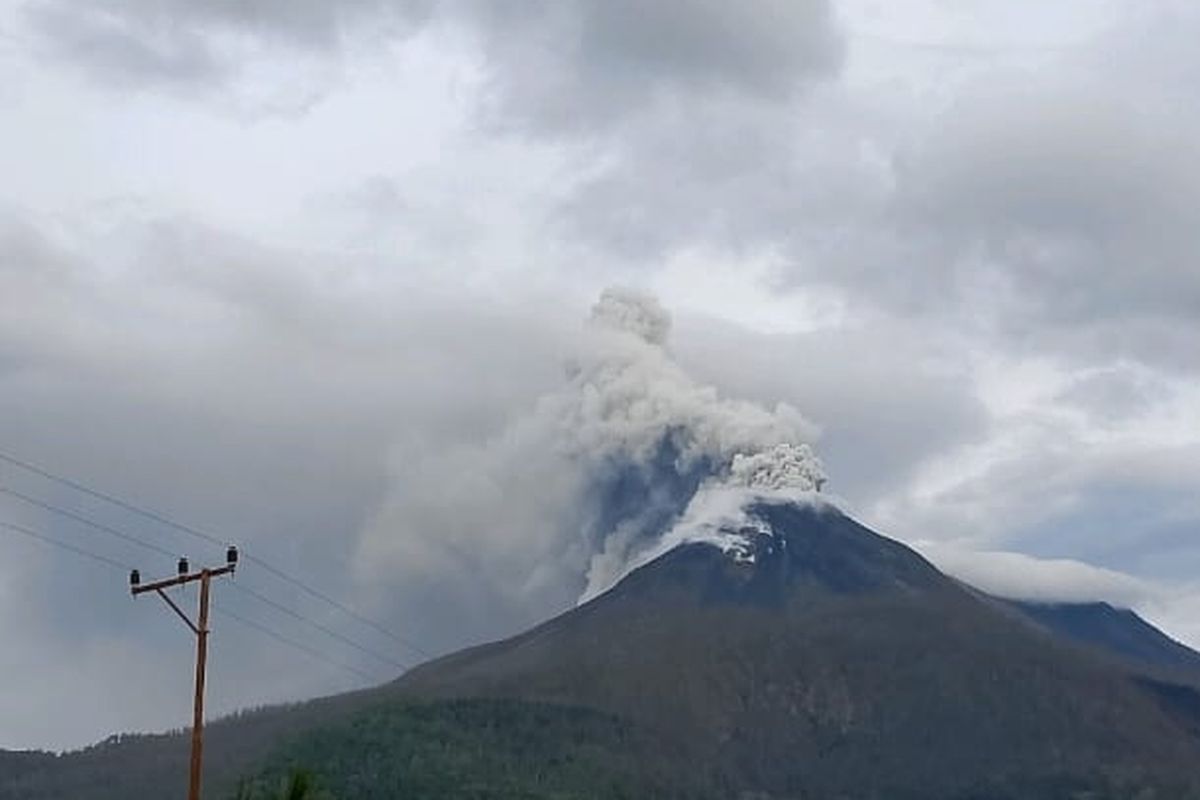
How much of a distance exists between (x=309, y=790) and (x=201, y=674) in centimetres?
878

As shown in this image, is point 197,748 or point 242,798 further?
point 197,748

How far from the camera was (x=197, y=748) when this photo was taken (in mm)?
47250

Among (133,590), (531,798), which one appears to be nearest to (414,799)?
(531,798)

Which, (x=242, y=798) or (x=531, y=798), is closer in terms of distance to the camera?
(x=242, y=798)

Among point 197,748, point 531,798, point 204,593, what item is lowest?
point 197,748

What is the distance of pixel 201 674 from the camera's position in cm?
4906

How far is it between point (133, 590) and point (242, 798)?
470 inches

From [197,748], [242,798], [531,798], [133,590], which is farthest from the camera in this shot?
[531,798]

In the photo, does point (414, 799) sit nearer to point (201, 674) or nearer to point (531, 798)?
point (531, 798)

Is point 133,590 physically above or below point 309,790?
above

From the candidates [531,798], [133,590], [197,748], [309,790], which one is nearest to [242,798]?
[309,790]

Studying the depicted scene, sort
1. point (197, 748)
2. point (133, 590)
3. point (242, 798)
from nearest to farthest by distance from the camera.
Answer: point (242, 798), point (197, 748), point (133, 590)

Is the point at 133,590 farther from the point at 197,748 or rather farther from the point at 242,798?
the point at 242,798

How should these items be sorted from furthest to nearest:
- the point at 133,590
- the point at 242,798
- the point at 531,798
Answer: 1. the point at 531,798
2. the point at 133,590
3. the point at 242,798
